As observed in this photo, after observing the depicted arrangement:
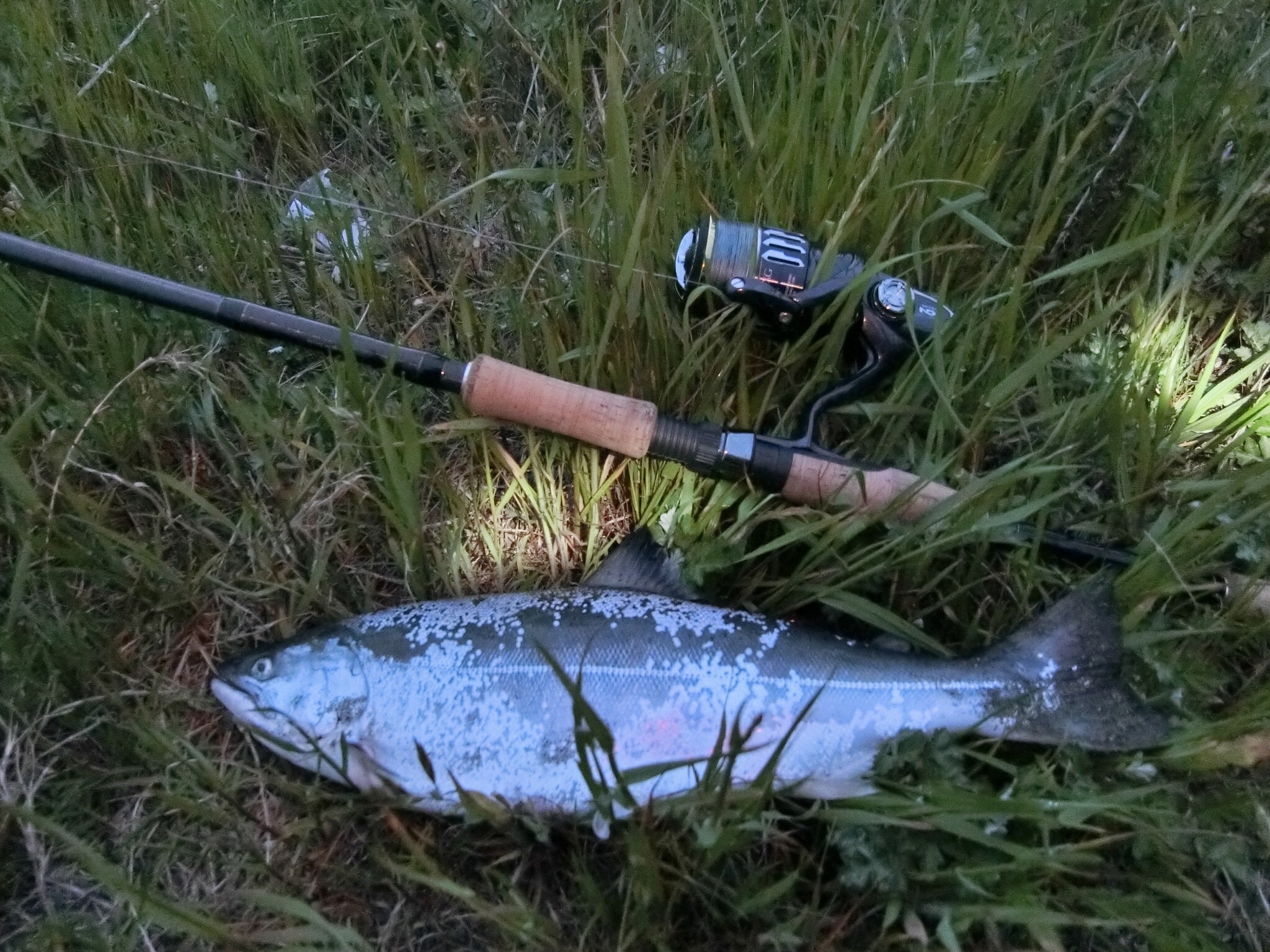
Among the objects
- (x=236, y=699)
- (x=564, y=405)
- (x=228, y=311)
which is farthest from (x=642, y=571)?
(x=228, y=311)

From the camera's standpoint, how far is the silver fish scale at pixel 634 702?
5.49 ft

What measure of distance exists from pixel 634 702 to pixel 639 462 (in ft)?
1.85

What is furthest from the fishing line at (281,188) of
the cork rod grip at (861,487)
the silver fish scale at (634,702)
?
the silver fish scale at (634,702)

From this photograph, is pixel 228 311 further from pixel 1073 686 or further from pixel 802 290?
pixel 1073 686

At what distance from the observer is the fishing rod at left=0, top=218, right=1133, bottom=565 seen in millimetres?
1839

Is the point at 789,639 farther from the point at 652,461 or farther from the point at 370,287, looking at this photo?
the point at 370,287

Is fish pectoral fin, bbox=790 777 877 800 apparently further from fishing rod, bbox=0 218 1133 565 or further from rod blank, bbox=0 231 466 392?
rod blank, bbox=0 231 466 392

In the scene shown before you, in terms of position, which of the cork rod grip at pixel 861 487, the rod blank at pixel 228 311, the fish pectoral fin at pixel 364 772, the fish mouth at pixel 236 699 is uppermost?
the rod blank at pixel 228 311

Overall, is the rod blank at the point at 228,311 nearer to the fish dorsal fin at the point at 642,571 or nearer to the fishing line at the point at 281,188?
the fishing line at the point at 281,188

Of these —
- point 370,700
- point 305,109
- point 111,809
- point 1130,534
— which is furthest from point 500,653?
point 305,109

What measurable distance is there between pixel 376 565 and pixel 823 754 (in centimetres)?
108

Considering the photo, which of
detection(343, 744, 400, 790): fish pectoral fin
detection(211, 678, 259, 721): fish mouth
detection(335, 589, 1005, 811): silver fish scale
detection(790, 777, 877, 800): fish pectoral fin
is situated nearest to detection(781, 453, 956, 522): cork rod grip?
detection(335, 589, 1005, 811): silver fish scale

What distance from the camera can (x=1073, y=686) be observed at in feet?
5.63

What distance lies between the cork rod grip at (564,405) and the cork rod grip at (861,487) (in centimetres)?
34
